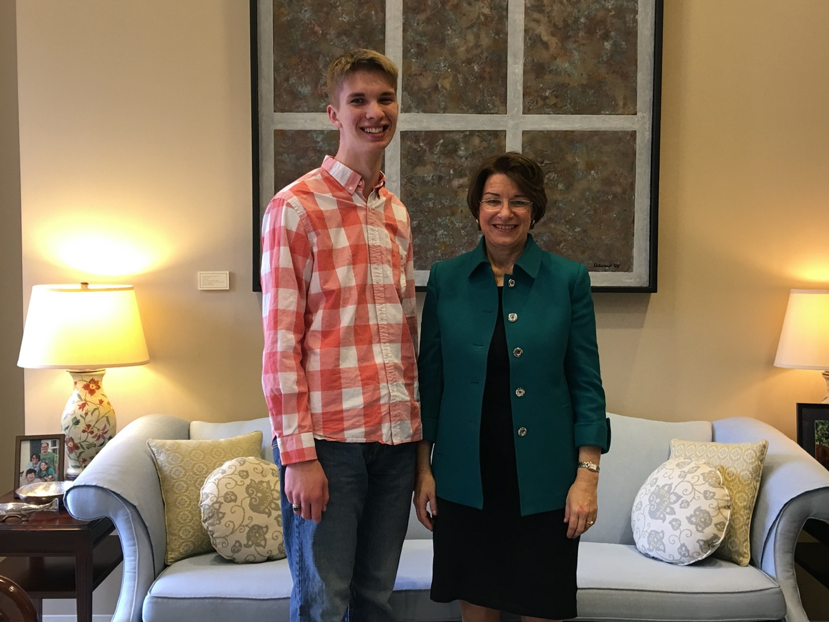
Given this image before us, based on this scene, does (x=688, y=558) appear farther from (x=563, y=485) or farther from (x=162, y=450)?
(x=162, y=450)

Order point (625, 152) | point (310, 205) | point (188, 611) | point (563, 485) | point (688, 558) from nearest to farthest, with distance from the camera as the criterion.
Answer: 1. point (310, 205)
2. point (563, 485)
3. point (188, 611)
4. point (688, 558)
5. point (625, 152)

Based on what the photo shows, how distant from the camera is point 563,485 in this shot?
165cm

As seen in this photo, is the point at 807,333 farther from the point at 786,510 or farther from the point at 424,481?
the point at 424,481

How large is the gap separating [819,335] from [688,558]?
1030 mm

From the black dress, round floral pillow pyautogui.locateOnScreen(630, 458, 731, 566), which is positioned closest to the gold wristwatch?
the black dress

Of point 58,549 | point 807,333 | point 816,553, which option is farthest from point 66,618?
point 807,333

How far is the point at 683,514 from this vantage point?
7.65ft

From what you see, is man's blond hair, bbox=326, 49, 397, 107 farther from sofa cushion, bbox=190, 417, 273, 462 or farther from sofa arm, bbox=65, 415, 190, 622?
sofa cushion, bbox=190, 417, 273, 462

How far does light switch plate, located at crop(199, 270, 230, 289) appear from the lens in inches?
116

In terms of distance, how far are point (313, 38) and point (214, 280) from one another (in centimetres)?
102

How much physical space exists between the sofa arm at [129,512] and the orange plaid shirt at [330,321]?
103 centimetres

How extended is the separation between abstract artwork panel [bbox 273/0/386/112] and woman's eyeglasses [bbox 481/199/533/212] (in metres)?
1.44

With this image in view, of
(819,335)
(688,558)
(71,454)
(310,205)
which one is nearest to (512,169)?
(310,205)

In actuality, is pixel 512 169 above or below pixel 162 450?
above
